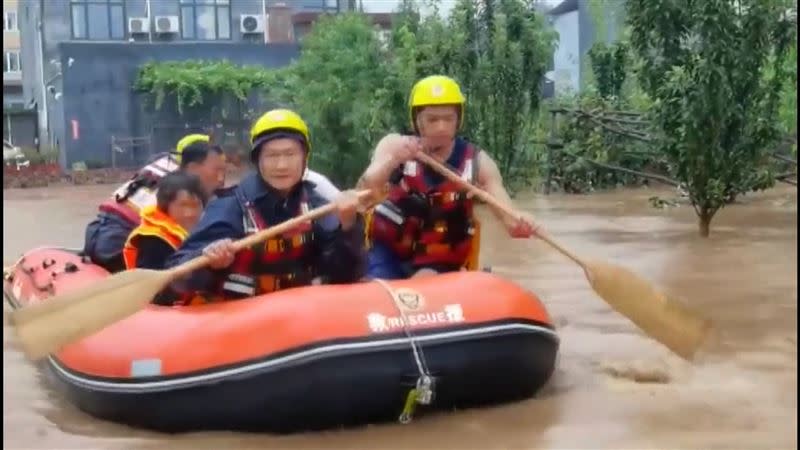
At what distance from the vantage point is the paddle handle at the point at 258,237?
5.05 m

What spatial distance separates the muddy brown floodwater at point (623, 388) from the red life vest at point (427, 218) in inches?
30.3

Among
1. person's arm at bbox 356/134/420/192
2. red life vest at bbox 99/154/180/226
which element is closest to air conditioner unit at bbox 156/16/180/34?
red life vest at bbox 99/154/180/226

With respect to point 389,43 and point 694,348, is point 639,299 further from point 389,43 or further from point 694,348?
point 389,43

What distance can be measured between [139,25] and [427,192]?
88.5ft

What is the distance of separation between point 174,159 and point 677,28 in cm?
515

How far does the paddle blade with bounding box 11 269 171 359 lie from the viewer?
500 centimetres

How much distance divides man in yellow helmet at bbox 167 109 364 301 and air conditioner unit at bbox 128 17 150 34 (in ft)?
89.3

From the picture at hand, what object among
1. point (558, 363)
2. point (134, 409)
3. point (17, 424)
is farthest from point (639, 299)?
point (17, 424)

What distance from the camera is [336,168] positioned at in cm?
1942

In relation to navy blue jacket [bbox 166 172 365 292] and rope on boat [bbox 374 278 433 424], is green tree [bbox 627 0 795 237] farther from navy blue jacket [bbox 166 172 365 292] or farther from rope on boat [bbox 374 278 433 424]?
rope on boat [bbox 374 278 433 424]

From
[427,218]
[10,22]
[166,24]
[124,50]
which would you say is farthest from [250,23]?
[427,218]

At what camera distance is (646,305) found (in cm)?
554

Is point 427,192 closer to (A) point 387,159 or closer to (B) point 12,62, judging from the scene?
(A) point 387,159

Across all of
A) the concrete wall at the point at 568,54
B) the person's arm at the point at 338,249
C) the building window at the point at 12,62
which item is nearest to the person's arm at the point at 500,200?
the person's arm at the point at 338,249
